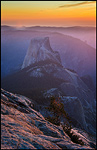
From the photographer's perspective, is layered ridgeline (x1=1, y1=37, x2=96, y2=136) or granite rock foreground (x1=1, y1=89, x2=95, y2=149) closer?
granite rock foreground (x1=1, y1=89, x2=95, y2=149)

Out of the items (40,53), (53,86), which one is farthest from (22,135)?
(40,53)

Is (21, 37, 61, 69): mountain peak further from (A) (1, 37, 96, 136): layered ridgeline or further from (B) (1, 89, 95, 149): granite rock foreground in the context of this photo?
(B) (1, 89, 95, 149): granite rock foreground

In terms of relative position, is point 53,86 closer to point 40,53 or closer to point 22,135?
point 40,53

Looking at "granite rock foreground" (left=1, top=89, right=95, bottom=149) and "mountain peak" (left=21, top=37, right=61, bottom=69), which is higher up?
"mountain peak" (left=21, top=37, right=61, bottom=69)

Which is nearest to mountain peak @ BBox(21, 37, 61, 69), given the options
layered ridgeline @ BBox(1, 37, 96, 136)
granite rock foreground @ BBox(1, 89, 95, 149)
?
layered ridgeline @ BBox(1, 37, 96, 136)

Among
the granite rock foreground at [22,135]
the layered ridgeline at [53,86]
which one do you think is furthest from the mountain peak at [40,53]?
the granite rock foreground at [22,135]

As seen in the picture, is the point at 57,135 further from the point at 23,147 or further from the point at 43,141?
the point at 23,147

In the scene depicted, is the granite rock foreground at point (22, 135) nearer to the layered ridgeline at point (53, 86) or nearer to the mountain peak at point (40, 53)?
the layered ridgeline at point (53, 86)

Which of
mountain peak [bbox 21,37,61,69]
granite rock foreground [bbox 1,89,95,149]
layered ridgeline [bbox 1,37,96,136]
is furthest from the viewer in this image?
mountain peak [bbox 21,37,61,69]
